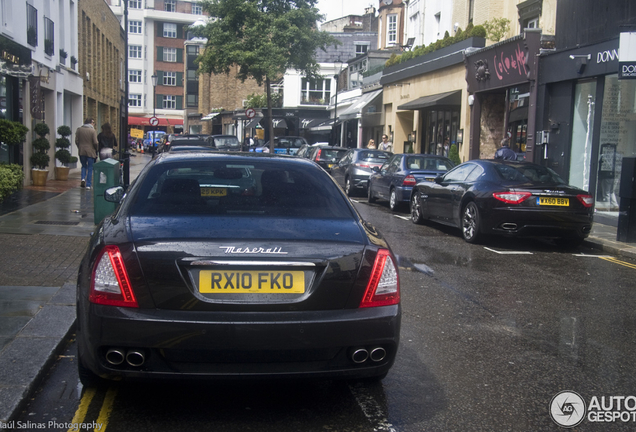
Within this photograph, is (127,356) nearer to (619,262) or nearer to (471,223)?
(619,262)

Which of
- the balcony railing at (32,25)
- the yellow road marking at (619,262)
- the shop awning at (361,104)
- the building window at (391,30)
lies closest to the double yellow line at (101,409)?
the yellow road marking at (619,262)

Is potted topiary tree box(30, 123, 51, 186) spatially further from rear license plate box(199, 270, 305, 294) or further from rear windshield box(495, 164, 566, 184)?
rear license plate box(199, 270, 305, 294)

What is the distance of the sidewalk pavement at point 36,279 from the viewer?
408 cm

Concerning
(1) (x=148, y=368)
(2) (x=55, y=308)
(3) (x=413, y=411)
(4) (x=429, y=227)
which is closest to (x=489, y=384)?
(3) (x=413, y=411)

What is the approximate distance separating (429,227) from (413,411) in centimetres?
978

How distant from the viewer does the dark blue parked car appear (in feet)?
52.0

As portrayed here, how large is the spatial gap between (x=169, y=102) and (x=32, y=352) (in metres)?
87.6

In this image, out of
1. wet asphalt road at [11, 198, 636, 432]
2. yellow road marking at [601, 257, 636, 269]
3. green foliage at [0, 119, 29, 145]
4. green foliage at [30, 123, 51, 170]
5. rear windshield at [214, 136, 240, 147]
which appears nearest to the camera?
wet asphalt road at [11, 198, 636, 432]

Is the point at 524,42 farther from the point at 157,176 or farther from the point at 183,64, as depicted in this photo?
the point at 183,64

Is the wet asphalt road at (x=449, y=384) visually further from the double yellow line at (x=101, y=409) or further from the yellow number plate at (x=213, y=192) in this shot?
the yellow number plate at (x=213, y=192)

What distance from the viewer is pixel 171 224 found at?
355 centimetres

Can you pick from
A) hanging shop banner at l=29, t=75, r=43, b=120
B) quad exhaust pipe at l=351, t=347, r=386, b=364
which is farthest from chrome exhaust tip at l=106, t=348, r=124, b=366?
hanging shop banner at l=29, t=75, r=43, b=120

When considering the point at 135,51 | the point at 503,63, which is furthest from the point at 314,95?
the point at 503,63

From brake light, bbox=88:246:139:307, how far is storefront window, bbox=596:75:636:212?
13782mm
